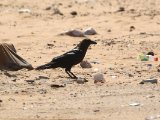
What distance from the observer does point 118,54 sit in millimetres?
13672

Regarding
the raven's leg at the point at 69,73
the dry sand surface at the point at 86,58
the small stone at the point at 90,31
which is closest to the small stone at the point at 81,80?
the dry sand surface at the point at 86,58

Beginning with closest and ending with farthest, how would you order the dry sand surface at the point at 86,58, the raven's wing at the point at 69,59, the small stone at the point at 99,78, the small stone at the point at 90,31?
the dry sand surface at the point at 86,58 → the small stone at the point at 99,78 → the raven's wing at the point at 69,59 → the small stone at the point at 90,31

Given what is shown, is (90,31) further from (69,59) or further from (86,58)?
(69,59)

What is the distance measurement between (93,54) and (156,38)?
2365mm

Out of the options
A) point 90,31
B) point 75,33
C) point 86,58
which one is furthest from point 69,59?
point 90,31

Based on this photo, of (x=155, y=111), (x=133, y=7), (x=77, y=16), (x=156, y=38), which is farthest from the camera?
(x=133, y=7)

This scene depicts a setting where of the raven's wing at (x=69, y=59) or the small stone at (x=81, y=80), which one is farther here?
the raven's wing at (x=69, y=59)

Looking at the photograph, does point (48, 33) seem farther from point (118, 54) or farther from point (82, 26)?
point (118, 54)

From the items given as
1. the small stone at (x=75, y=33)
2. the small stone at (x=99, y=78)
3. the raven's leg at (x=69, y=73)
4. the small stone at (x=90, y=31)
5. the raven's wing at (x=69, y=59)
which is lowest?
the small stone at (x=90, y=31)

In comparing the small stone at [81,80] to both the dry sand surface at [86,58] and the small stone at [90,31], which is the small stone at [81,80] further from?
the small stone at [90,31]

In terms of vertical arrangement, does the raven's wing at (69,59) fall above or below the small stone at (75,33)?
above

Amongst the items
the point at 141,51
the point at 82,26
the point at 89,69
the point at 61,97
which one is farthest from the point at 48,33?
the point at 61,97

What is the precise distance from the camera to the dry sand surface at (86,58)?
8.48 metres

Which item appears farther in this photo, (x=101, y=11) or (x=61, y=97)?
(x=101, y=11)
